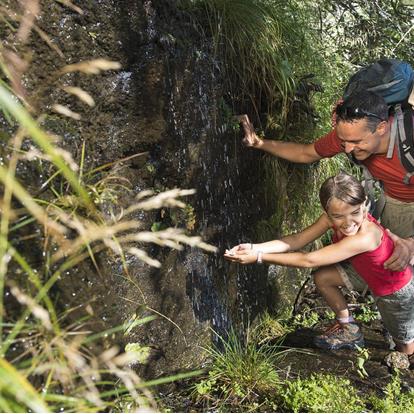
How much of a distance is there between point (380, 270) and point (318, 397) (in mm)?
989

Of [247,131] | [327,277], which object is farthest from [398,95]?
[327,277]

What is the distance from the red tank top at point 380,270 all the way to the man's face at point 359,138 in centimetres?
44

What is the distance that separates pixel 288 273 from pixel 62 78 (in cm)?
299

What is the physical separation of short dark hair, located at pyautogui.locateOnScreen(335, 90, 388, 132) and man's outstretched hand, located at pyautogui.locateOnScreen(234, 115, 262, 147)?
0.68 metres

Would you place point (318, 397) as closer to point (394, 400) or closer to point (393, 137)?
point (394, 400)

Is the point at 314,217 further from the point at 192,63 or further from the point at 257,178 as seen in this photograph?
the point at 192,63

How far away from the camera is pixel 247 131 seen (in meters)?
4.18

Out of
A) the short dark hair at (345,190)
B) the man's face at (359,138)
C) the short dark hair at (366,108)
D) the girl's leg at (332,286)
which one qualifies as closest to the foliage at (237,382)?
the girl's leg at (332,286)

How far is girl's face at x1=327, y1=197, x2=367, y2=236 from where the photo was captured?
3.70m

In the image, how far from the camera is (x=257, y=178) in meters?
4.60

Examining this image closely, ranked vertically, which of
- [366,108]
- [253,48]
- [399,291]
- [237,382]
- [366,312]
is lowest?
[366,312]

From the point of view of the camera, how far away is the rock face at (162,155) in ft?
9.37

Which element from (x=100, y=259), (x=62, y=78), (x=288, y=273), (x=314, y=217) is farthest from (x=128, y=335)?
Result: (x=314, y=217)

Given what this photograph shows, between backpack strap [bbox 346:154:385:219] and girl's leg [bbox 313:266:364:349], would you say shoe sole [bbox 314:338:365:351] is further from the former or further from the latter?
backpack strap [bbox 346:154:385:219]
